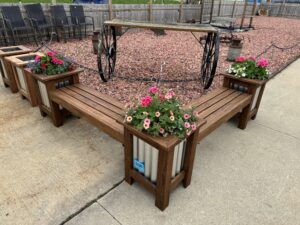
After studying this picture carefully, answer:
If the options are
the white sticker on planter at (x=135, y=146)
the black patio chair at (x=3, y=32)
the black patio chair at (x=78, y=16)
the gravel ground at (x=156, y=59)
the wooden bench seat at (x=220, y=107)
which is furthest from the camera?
the black patio chair at (x=78, y=16)

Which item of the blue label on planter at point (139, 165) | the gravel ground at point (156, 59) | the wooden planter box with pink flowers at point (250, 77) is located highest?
the wooden planter box with pink flowers at point (250, 77)

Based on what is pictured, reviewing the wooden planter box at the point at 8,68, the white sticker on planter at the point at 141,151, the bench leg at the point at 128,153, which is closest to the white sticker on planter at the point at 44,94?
the wooden planter box at the point at 8,68

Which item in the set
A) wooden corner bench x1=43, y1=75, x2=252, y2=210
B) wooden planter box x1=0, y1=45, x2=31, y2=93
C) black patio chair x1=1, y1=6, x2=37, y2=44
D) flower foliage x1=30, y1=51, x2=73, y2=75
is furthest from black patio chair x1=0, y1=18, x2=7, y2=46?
wooden corner bench x1=43, y1=75, x2=252, y2=210

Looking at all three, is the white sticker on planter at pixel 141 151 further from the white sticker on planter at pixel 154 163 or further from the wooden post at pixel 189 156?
the wooden post at pixel 189 156

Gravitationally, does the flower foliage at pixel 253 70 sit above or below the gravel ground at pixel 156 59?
above

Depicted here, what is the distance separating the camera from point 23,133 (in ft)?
8.43

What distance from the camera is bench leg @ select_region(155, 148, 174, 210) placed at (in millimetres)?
1504

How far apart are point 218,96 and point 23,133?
2.39 m

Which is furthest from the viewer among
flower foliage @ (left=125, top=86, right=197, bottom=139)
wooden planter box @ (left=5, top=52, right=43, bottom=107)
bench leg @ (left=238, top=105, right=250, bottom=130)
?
wooden planter box @ (left=5, top=52, right=43, bottom=107)

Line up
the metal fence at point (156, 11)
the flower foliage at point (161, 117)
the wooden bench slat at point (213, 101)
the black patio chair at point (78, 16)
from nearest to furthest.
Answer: the flower foliage at point (161, 117) < the wooden bench slat at point (213, 101) < the black patio chair at point (78, 16) < the metal fence at point (156, 11)

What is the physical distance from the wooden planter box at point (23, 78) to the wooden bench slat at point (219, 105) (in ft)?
7.52

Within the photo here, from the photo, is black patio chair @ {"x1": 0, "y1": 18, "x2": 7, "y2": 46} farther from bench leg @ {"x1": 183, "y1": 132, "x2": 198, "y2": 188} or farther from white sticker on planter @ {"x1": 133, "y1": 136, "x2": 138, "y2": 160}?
bench leg @ {"x1": 183, "y1": 132, "x2": 198, "y2": 188}

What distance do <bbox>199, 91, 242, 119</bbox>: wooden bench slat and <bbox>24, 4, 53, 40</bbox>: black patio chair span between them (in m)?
5.99

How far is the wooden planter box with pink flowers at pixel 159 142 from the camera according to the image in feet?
4.91
